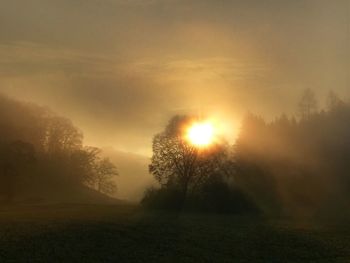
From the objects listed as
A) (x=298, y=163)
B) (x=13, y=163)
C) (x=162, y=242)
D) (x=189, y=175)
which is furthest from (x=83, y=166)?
(x=162, y=242)

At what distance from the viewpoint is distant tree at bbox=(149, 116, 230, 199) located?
112 metres

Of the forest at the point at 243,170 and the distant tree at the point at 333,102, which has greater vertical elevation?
the distant tree at the point at 333,102

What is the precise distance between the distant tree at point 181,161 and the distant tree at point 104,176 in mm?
72032

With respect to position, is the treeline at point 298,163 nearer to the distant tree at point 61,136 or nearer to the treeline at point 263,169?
the treeline at point 263,169

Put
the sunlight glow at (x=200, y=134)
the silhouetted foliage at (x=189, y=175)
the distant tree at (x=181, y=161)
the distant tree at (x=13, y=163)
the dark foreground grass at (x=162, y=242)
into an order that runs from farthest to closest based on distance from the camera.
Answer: the distant tree at (x=13, y=163), the sunlight glow at (x=200, y=134), the distant tree at (x=181, y=161), the silhouetted foliage at (x=189, y=175), the dark foreground grass at (x=162, y=242)

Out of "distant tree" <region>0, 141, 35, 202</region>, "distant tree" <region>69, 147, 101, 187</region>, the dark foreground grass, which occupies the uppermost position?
"distant tree" <region>69, 147, 101, 187</region>

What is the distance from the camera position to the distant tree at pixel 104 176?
184212 millimetres

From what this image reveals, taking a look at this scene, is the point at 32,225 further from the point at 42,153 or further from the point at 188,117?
the point at 42,153

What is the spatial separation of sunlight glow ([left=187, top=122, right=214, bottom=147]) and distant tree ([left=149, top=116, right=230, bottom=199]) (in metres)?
1.35

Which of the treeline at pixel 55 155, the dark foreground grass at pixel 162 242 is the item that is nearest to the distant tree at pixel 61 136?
the treeline at pixel 55 155

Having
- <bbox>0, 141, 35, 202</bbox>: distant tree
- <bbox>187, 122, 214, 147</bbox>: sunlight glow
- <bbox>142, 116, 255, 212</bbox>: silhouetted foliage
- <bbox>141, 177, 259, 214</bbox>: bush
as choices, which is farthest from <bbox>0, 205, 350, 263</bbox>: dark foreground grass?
<bbox>0, 141, 35, 202</bbox>: distant tree

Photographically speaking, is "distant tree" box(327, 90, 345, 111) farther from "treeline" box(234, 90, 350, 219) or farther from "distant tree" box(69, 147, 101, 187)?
"distant tree" box(69, 147, 101, 187)

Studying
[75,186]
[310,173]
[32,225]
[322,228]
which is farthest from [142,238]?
[75,186]

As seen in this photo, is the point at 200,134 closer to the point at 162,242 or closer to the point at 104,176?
the point at 162,242
